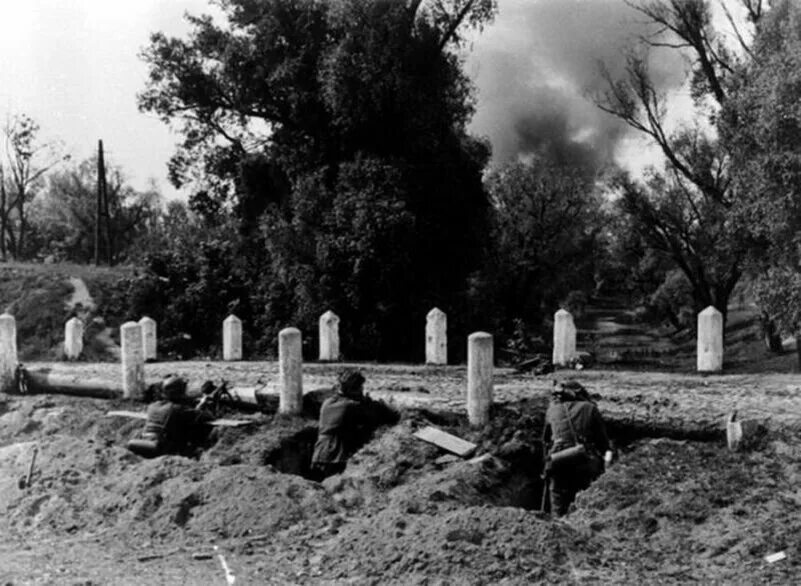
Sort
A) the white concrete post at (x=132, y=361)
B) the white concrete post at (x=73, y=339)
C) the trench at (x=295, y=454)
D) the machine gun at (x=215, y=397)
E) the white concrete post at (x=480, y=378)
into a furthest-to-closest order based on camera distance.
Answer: the white concrete post at (x=73, y=339) < the white concrete post at (x=132, y=361) < the machine gun at (x=215, y=397) < the trench at (x=295, y=454) < the white concrete post at (x=480, y=378)

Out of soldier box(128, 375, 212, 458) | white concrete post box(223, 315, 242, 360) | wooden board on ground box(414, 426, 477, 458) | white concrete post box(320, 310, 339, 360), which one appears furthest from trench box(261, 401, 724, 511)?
white concrete post box(223, 315, 242, 360)

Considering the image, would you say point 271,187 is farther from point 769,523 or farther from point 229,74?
point 769,523

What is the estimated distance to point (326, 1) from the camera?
2898 centimetres

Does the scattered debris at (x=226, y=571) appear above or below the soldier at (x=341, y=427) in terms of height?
below

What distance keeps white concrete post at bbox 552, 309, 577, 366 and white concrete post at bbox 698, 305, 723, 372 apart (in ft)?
7.91

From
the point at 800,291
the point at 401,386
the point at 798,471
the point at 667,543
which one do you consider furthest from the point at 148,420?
the point at 800,291

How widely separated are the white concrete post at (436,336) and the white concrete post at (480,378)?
6.51 meters

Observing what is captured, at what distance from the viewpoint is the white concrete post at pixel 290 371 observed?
13.8m

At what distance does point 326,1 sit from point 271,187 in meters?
6.56

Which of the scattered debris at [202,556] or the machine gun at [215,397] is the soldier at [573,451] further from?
the machine gun at [215,397]

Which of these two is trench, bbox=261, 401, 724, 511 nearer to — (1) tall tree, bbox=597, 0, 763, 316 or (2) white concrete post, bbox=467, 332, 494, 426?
(2) white concrete post, bbox=467, 332, 494, 426

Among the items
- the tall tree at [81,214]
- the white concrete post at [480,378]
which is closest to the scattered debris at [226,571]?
the white concrete post at [480,378]

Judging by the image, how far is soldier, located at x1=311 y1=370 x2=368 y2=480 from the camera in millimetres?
12492

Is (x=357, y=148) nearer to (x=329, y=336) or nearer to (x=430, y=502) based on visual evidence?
(x=329, y=336)
